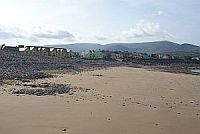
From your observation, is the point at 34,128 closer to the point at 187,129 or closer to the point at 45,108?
the point at 45,108

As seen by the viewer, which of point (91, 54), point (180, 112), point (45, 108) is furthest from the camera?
point (91, 54)

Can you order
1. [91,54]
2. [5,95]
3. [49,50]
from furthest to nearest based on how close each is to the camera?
1. [91,54]
2. [49,50]
3. [5,95]

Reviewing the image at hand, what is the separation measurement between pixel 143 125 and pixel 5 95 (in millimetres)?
6276

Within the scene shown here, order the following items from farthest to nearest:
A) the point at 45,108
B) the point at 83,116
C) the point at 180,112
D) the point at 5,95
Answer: the point at 5,95
the point at 180,112
the point at 45,108
the point at 83,116

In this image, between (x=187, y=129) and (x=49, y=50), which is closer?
(x=187, y=129)

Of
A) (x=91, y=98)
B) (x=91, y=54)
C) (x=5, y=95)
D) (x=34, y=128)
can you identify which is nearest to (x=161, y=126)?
(x=34, y=128)

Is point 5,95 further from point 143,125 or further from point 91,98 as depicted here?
point 143,125

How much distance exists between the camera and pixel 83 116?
403 inches

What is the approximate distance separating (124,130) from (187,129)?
1785 millimetres

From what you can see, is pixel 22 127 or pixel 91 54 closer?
pixel 22 127

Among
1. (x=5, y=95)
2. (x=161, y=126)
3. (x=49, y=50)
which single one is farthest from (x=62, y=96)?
(x=49, y=50)

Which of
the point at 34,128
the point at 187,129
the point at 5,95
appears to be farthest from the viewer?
the point at 5,95

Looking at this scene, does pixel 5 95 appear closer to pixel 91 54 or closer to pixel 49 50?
pixel 49 50

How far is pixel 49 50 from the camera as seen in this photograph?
92375mm
